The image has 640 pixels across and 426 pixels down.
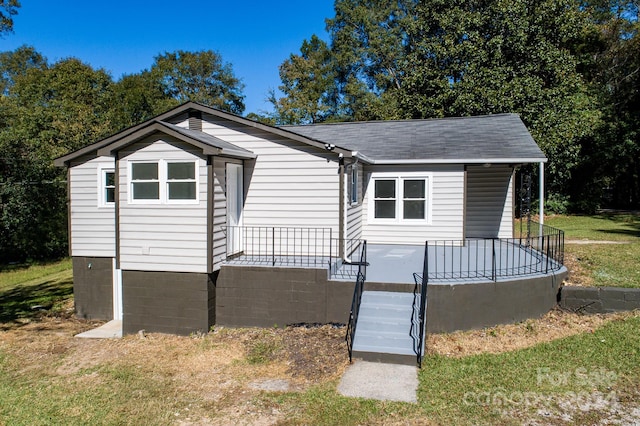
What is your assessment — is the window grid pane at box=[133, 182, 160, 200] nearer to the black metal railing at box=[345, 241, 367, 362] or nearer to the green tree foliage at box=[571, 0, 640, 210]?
the black metal railing at box=[345, 241, 367, 362]

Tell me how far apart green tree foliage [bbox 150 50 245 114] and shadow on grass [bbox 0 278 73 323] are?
28951 mm

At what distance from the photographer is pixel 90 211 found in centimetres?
1217

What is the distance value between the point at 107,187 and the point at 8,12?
Result: 388 inches

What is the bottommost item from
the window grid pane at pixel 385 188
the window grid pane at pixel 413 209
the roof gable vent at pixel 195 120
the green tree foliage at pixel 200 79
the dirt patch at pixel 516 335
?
the dirt patch at pixel 516 335

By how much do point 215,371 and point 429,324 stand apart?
4014 mm

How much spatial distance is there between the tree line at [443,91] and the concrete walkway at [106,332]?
11518 millimetres

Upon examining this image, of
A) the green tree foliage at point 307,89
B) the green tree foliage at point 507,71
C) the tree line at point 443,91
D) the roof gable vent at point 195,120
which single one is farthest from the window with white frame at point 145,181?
the green tree foliage at point 307,89

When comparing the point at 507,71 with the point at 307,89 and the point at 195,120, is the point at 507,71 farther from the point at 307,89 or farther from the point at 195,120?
the point at 195,120

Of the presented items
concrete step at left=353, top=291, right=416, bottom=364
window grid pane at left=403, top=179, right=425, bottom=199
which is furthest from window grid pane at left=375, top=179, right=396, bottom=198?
concrete step at left=353, top=291, right=416, bottom=364

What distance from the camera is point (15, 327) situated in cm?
1103

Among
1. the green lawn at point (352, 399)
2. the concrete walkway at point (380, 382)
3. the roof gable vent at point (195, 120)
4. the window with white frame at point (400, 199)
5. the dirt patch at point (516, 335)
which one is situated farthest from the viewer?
the window with white frame at point (400, 199)

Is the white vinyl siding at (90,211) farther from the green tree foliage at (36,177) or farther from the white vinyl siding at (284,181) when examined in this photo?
the green tree foliage at (36,177)

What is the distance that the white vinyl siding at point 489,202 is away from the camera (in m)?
14.7

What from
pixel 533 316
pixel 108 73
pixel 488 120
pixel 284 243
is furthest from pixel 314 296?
pixel 108 73
